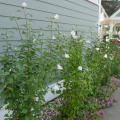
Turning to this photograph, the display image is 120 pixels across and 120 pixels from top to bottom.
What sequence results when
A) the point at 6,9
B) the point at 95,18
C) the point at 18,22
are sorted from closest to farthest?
the point at 6,9, the point at 18,22, the point at 95,18

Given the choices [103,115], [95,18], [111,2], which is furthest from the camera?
[111,2]

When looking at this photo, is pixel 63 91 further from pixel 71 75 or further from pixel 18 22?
pixel 18 22

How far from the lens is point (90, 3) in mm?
10805

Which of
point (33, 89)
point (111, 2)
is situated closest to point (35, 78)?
point (33, 89)

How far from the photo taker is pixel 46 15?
22.0 ft

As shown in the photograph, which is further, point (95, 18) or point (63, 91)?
point (95, 18)

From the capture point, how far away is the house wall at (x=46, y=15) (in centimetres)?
500

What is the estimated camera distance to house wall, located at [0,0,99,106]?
5.00 meters

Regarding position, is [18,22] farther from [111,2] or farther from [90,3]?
[111,2]

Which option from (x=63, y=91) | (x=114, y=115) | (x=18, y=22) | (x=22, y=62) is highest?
(x=18, y=22)

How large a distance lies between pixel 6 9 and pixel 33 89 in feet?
6.54

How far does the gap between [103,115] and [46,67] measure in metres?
2.48

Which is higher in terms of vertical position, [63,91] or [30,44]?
[30,44]

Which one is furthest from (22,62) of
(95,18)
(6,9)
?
(95,18)
